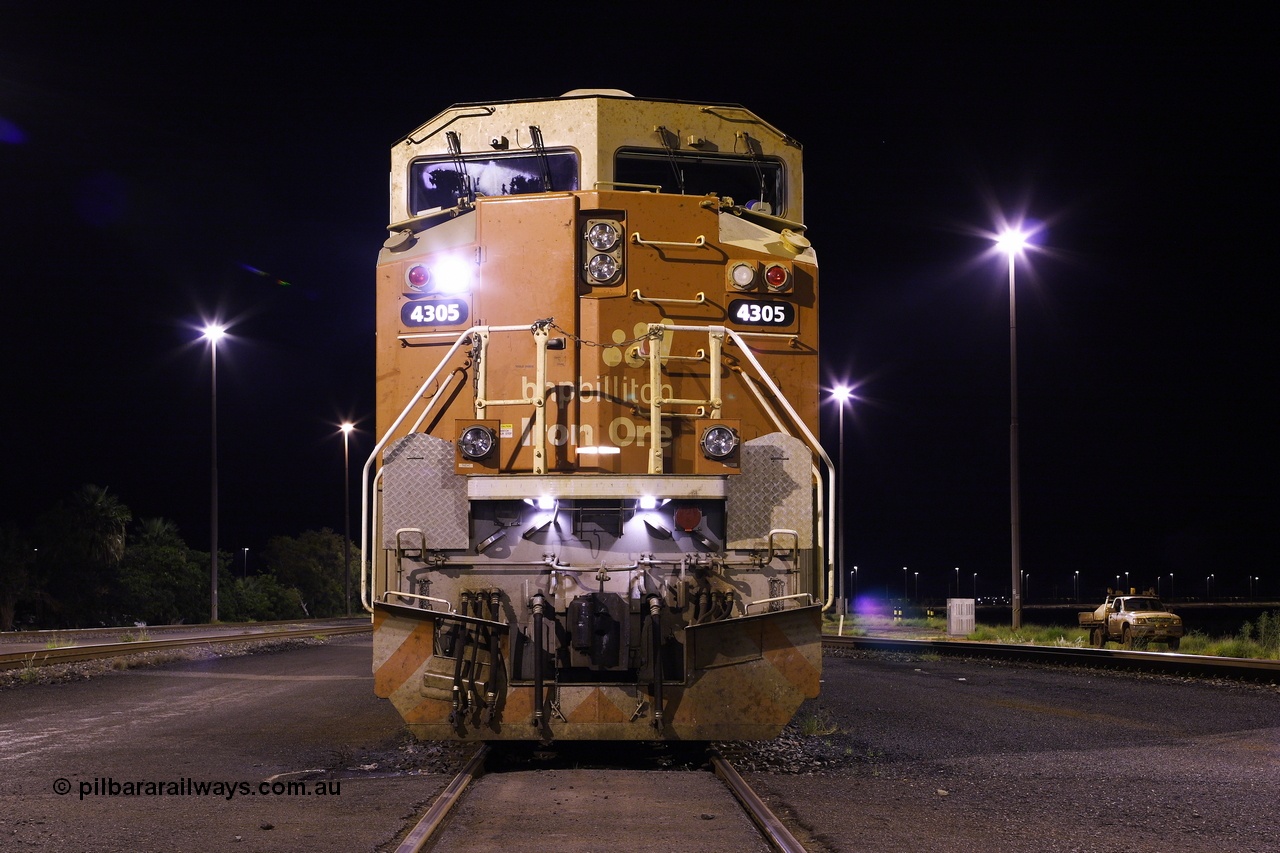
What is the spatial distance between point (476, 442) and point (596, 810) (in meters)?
2.51

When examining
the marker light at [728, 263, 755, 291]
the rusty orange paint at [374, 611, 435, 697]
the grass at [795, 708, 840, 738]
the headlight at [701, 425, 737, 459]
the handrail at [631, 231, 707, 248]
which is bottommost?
the grass at [795, 708, 840, 738]

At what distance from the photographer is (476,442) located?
7.80 metres

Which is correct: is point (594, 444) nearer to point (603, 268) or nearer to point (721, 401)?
point (721, 401)

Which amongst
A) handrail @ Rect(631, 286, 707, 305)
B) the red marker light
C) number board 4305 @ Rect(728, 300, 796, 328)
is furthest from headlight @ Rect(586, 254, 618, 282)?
the red marker light

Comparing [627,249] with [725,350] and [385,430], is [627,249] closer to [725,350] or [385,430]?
[725,350]

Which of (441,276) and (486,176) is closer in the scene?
(441,276)

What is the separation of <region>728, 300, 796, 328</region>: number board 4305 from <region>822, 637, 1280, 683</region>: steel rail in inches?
380

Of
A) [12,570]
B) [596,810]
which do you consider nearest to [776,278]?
[596,810]

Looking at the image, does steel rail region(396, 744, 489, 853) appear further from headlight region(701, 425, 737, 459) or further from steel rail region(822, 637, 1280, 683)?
steel rail region(822, 637, 1280, 683)

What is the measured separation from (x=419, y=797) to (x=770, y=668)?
2397mm

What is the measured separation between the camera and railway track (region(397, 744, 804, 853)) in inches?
227

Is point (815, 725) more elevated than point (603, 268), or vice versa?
point (603, 268)

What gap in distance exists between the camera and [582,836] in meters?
5.95

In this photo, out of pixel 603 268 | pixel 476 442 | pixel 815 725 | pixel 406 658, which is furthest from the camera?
pixel 815 725
